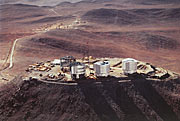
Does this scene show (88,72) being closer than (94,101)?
No

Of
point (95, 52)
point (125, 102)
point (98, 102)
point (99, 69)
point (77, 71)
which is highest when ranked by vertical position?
point (99, 69)

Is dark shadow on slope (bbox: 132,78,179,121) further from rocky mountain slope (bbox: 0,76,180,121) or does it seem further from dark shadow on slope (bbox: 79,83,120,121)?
dark shadow on slope (bbox: 79,83,120,121)

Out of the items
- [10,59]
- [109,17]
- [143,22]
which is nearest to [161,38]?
[143,22]

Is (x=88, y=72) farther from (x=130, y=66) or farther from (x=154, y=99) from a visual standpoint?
(x=154, y=99)

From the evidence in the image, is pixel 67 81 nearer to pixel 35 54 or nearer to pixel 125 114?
pixel 125 114

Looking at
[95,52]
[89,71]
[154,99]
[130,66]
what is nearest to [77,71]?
[89,71]

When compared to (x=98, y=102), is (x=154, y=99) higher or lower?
lower

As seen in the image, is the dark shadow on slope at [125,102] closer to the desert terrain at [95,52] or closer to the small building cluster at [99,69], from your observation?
the desert terrain at [95,52]

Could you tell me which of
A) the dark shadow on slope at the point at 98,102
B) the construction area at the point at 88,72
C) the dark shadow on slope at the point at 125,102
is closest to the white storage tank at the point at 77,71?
the construction area at the point at 88,72
